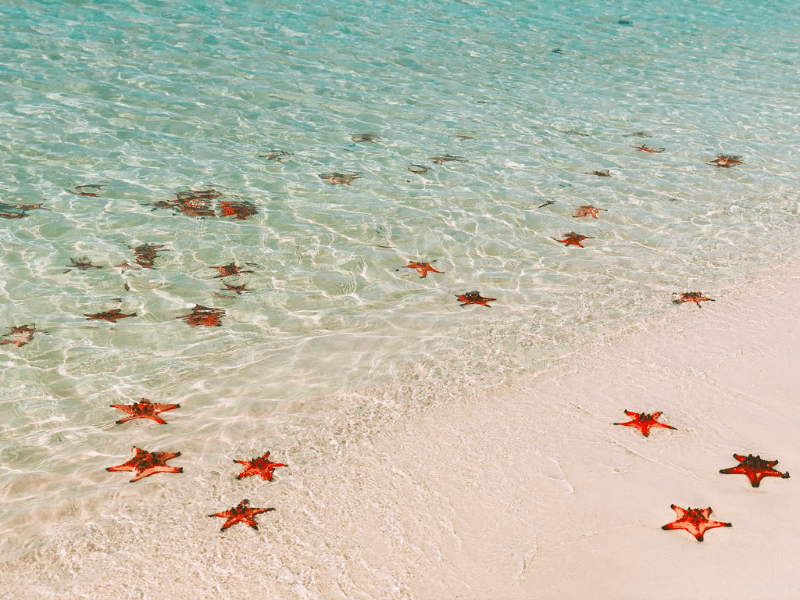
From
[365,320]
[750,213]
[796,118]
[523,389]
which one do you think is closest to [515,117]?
[750,213]

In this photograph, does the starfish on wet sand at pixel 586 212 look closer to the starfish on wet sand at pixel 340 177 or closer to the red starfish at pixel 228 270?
the starfish on wet sand at pixel 340 177

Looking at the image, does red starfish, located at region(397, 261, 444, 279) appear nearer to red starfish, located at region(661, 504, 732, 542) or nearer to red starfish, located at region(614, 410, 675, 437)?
red starfish, located at region(614, 410, 675, 437)

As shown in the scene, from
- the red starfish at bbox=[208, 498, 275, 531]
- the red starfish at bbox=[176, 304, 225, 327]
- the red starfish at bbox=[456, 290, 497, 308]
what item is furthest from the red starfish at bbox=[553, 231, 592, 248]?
the red starfish at bbox=[208, 498, 275, 531]

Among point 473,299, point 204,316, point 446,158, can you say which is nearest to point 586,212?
point 446,158

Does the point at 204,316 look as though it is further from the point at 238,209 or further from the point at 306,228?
the point at 238,209

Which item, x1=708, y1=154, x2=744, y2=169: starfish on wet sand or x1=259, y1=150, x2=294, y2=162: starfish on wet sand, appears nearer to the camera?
x1=259, y1=150, x2=294, y2=162: starfish on wet sand

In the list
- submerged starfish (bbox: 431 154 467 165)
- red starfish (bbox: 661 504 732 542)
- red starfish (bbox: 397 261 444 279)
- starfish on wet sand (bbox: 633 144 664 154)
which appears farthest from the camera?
starfish on wet sand (bbox: 633 144 664 154)

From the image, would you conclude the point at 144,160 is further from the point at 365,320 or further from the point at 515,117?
the point at 515,117

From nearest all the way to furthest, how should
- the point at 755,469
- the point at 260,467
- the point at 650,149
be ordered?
the point at 755,469, the point at 260,467, the point at 650,149
